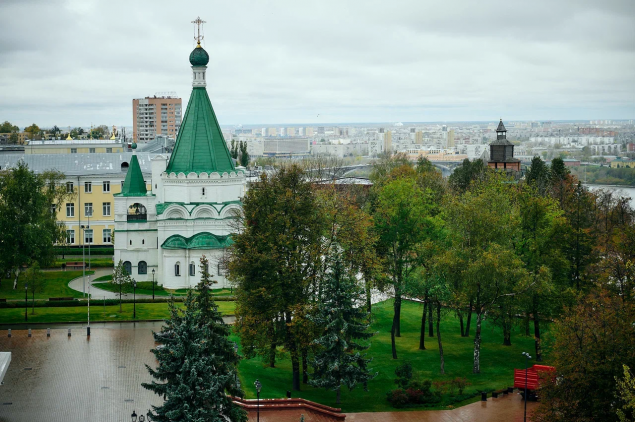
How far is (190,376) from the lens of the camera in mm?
24016

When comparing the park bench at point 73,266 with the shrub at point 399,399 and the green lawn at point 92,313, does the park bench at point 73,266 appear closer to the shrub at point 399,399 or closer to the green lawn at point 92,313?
the green lawn at point 92,313

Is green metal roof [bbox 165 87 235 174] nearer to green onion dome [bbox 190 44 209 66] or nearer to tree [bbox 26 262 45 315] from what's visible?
green onion dome [bbox 190 44 209 66]

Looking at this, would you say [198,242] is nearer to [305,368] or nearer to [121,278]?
[121,278]

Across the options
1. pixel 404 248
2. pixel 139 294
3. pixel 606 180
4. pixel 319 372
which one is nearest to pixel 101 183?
pixel 139 294

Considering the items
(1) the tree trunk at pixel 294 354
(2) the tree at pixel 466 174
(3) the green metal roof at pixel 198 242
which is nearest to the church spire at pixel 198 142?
(3) the green metal roof at pixel 198 242

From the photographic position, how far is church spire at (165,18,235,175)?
50.6 metres

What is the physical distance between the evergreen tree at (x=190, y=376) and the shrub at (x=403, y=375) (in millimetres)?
8263

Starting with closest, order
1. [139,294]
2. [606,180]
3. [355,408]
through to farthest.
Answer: [355,408] → [139,294] → [606,180]

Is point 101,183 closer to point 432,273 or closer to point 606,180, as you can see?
point 432,273

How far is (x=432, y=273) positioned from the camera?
33.7 m

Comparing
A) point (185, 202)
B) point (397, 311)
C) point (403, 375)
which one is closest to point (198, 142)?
point (185, 202)

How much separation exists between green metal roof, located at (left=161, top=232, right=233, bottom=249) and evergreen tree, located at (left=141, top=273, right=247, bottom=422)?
23457 millimetres

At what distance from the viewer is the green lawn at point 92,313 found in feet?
136

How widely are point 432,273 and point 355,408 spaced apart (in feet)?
22.3
